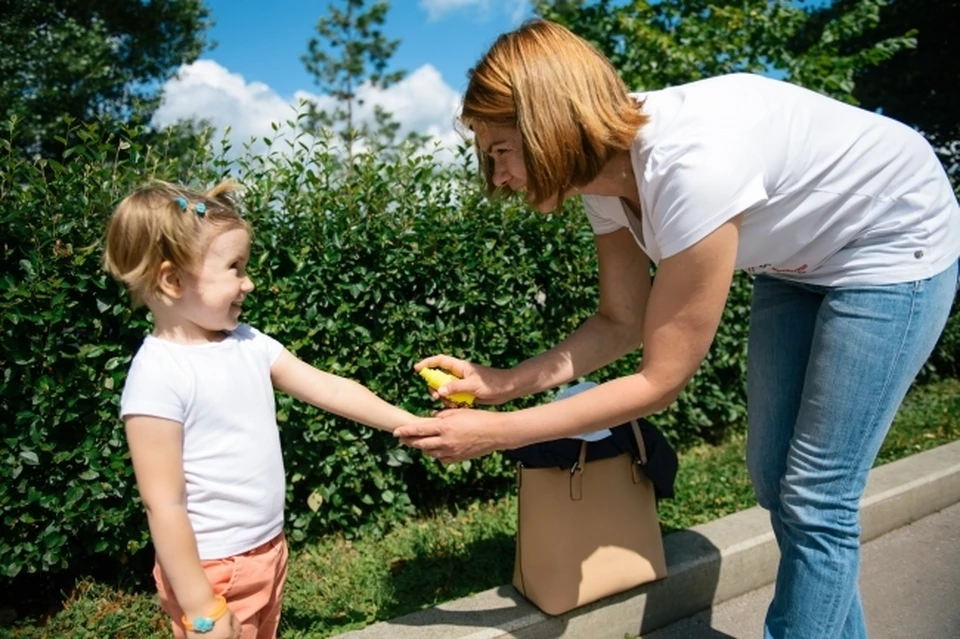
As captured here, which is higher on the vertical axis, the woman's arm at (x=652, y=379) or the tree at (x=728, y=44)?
the tree at (x=728, y=44)

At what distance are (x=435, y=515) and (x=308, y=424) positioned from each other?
937mm

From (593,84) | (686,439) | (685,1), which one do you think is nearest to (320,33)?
(685,1)

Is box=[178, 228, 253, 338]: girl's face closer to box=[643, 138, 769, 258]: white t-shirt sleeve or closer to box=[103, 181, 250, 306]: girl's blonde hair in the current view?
box=[103, 181, 250, 306]: girl's blonde hair

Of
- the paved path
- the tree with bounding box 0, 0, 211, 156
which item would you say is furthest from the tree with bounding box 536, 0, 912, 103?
the tree with bounding box 0, 0, 211, 156

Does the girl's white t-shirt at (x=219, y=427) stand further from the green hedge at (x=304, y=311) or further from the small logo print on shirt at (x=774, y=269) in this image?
the small logo print on shirt at (x=774, y=269)

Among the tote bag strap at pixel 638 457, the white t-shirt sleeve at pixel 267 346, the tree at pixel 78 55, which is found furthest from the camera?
the tree at pixel 78 55

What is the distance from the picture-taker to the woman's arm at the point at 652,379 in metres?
1.84

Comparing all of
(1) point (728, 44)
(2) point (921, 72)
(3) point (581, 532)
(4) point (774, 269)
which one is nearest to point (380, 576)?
(3) point (581, 532)

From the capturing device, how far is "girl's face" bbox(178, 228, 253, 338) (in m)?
1.89

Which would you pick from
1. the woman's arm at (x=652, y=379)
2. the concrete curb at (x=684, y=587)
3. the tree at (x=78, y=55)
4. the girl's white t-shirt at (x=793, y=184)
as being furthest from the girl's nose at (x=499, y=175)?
the tree at (x=78, y=55)

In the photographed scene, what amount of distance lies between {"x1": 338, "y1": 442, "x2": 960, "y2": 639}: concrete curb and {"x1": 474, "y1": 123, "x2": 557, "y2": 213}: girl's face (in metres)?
1.45

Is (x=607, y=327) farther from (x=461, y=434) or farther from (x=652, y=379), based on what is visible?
(x=461, y=434)

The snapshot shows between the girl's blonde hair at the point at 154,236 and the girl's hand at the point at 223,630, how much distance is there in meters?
0.77

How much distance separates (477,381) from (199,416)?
35.9 inches
